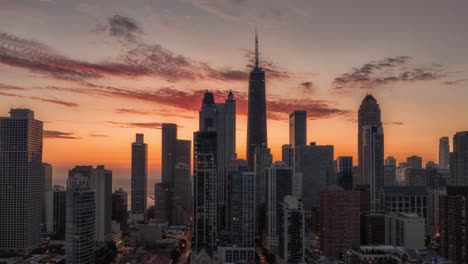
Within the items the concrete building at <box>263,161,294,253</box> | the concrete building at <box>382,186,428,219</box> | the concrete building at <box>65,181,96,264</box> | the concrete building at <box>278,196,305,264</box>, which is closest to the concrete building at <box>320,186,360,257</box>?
the concrete building at <box>278,196,305,264</box>

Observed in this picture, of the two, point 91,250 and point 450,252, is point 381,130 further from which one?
point 91,250

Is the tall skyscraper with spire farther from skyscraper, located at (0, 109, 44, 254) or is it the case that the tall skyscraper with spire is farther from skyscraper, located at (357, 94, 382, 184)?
skyscraper, located at (0, 109, 44, 254)

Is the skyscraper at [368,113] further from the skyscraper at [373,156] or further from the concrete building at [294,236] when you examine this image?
the concrete building at [294,236]

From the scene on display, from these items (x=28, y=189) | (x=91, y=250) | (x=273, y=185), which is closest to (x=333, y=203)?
(x=273, y=185)

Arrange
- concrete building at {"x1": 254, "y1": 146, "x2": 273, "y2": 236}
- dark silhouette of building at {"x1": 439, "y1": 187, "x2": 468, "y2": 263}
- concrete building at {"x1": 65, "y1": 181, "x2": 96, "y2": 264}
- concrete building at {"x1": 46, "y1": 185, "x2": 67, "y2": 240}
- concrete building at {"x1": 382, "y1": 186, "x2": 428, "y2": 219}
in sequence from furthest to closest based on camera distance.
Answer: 1. concrete building at {"x1": 254, "y1": 146, "x2": 273, "y2": 236}
2. concrete building at {"x1": 382, "y1": 186, "x2": 428, "y2": 219}
3. concrete building at {"x1": 46, "y1": 185, "x2": 67, "y2": 240}
4. dark silhouette of building at {"x1": 439, "y1": 187, "x2": 468, "y2": 263}
5. concrete building at {"x1": 65, "y1": 181, "x2": 96, "y2": 264}

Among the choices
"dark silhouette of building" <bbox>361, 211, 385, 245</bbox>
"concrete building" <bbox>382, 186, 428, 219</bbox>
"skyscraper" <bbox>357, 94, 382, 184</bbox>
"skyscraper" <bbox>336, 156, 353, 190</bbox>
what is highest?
"skyscraper" <bbox>357, 94, 382, 184</bbox>

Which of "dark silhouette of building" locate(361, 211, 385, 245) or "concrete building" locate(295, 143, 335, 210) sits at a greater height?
"concrete building" locate(295, 143, 335, 210)

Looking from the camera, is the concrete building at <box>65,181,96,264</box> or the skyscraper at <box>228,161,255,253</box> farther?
the skyscraper at <box>228,161,255,253</box>
